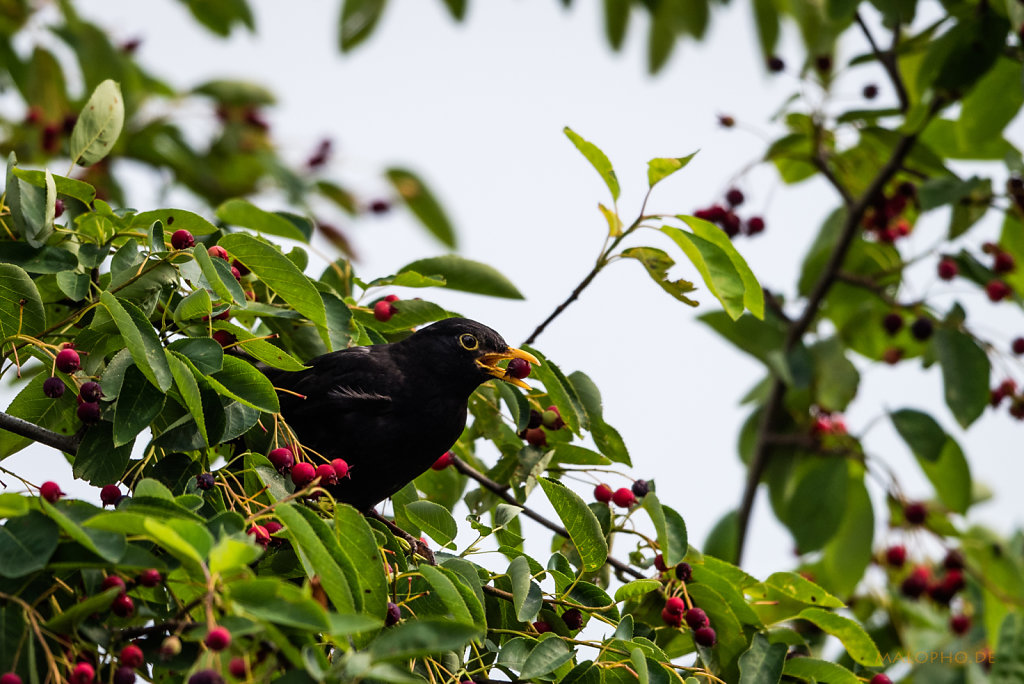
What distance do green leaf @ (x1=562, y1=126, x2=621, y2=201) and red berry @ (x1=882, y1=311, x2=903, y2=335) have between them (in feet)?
7.55

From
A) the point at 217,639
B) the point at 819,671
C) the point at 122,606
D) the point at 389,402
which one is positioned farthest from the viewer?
the point at 389,402

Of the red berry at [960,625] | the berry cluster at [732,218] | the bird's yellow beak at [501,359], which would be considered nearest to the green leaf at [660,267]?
the bird's yellow beak at [501,359]

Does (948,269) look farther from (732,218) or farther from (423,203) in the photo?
(423,203)

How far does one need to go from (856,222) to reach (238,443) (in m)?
3.17

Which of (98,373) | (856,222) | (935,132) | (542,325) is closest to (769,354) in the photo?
(856,222)

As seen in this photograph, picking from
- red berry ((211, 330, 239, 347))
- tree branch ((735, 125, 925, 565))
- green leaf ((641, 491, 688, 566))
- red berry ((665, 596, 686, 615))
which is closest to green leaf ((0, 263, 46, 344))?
red berry ((211, 330, 239, 347))

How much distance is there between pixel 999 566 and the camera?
193 inches

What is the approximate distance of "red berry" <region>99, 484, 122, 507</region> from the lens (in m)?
2.26

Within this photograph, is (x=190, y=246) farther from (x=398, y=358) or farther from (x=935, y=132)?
(x=935, y=132)

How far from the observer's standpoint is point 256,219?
3303mm

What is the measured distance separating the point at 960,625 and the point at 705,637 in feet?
8.79

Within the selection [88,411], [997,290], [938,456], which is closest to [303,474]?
[88,411]

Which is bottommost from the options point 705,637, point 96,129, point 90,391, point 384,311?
point 705,637

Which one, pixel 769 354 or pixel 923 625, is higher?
pixel 769 354
